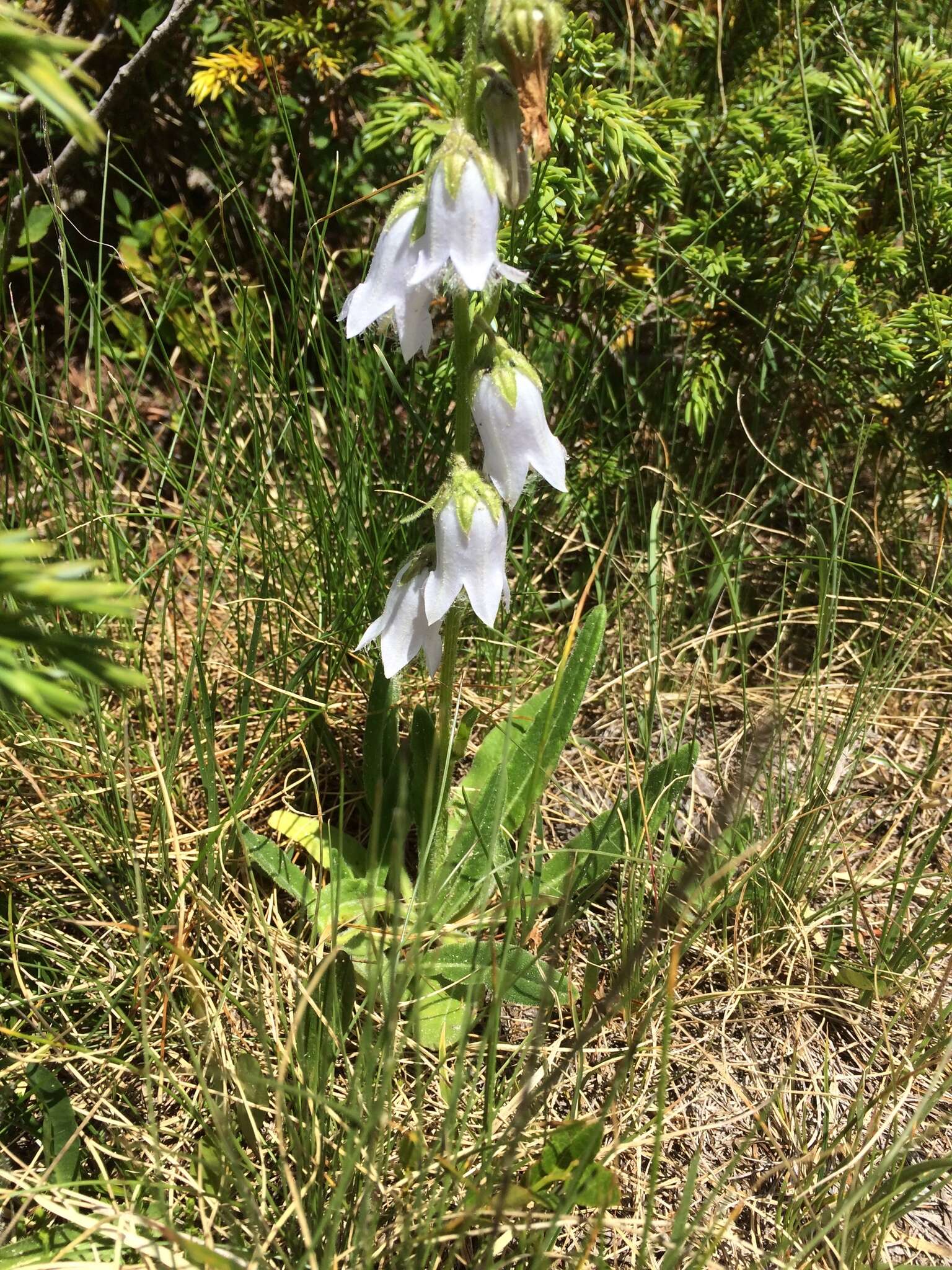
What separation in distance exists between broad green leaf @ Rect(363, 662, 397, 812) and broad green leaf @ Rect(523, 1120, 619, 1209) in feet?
2.32

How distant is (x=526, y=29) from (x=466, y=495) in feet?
2.05

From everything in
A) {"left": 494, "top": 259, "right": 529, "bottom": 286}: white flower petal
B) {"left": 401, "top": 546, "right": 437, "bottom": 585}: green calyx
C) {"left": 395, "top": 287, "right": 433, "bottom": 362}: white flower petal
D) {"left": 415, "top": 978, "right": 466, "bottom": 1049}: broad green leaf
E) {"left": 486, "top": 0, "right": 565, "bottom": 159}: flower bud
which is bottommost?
{"left": 415, "top": 978, "right": 466, "bottom": 1049}: broad green leaf

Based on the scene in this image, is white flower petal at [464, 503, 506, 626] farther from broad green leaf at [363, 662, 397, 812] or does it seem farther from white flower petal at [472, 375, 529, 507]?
broad green leaf at [363, 662, 397, 812]

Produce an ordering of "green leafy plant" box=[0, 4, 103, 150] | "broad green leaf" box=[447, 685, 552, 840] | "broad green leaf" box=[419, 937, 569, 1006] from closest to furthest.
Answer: "green leafy plant" box=[0, 4, 103, 150]
"broad green leaf" box=[419, 937, 569, 1006]
"broad green leaf" box=[447, 685, 552, 840]

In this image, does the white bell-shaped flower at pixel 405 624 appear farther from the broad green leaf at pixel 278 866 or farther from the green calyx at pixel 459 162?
the green calyx at pixel 459 162

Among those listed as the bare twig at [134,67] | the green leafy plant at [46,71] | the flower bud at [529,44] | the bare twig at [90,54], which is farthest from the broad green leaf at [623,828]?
the bare twig at [90,54]

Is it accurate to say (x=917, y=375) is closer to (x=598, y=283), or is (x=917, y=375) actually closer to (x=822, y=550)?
(x=822, y=550)

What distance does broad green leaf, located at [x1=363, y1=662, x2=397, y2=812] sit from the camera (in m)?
1.99

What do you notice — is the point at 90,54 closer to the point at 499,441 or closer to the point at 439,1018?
the point at 499,441

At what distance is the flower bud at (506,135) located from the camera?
56.7 inches

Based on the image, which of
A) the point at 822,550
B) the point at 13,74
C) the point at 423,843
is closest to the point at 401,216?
the point at 13,74

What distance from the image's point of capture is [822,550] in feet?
7.09

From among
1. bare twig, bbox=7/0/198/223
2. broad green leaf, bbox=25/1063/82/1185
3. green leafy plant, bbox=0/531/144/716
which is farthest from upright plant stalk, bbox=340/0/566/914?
bare twig, bbox=7/0/198/223

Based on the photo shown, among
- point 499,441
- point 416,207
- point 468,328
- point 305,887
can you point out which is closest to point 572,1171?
point 305,887
